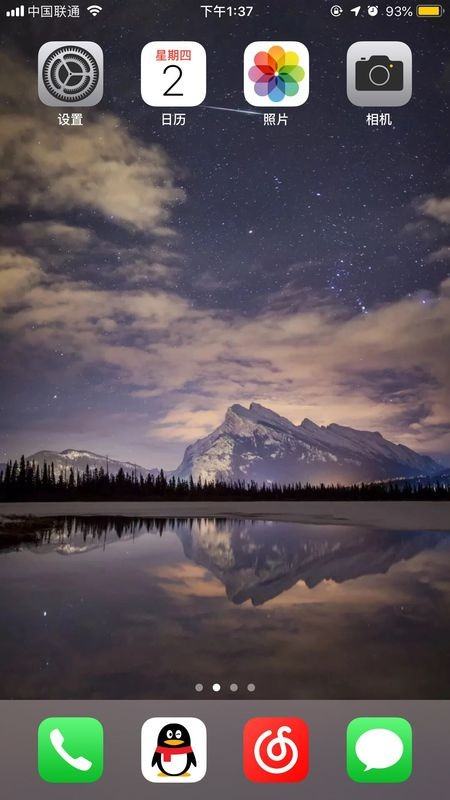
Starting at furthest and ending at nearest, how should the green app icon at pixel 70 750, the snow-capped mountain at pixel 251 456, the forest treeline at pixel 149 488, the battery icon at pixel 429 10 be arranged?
the snow-capped mountain at pixel 251 456, the forest treeline at pixel 149 488, the battery icon at pixel 429 10, the green app icon at pixel 70 750

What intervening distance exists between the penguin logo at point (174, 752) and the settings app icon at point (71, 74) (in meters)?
2.64

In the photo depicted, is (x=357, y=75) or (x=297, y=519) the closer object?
(x=357, y=75)

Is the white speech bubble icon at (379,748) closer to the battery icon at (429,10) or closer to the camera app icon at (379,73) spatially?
the camera app icon at (379,73)

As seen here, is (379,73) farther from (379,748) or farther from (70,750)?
(70,750)

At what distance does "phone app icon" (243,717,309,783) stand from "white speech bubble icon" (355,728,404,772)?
0.65 feet

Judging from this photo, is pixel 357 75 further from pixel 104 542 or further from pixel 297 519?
pixel 297 519

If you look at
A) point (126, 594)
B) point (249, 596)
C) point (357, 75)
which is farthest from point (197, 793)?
point (357, 75)

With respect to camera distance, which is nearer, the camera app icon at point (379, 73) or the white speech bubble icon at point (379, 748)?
the white speech bubble icon at point (379, 748)

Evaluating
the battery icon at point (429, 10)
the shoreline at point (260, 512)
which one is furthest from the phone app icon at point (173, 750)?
the battery icon at point (429, 10)

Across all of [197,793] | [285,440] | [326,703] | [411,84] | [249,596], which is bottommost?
[197,793]

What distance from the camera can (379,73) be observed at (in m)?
2.58

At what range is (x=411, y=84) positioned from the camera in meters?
2.58

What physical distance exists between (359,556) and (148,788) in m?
4.42

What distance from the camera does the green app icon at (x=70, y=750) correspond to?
1.97 metres
